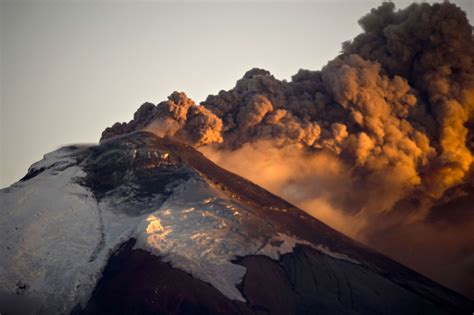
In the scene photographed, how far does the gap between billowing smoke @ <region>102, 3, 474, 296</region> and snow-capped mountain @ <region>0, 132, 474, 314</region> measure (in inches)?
195

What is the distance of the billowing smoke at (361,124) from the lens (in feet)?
98.0

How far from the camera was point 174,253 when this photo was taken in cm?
1934

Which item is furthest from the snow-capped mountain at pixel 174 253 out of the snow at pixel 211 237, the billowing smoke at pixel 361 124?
the billowing smoke at pixel 361 124

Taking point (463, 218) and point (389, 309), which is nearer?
point (389, 309)

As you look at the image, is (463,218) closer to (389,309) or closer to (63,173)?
(389,309)

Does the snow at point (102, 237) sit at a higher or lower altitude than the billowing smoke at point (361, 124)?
lower

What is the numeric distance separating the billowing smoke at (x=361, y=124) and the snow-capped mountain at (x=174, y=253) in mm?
4948

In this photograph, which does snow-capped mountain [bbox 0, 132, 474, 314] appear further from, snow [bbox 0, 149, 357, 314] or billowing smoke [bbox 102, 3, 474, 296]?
billowing smoke [bbox 102, 3, 474, 296]

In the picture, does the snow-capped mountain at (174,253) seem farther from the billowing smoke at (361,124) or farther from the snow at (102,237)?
the billowing smoke at (361,124)

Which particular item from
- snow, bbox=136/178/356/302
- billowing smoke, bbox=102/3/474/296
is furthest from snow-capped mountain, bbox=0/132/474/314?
billowing smoke, bbox=102/3/474/296

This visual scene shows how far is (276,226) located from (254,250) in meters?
2.27

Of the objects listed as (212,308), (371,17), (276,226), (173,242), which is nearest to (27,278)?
(173,242)

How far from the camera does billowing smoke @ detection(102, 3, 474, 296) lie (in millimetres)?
29859

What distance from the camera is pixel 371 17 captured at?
3309 cm
